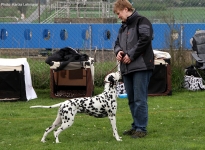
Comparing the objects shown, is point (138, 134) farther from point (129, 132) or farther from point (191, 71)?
point (191, 71)


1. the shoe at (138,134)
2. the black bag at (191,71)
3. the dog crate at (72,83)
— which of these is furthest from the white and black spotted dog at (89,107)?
the black bag at (191,71)

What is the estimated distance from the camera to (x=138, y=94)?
7.49m

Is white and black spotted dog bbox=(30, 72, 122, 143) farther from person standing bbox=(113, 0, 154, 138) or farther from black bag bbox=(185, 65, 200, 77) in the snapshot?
black bag bbox=(185, 65, 200, 77)

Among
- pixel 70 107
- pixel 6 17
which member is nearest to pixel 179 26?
pixel 70 107

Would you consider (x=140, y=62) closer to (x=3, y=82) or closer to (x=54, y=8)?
(x=3, y=82)

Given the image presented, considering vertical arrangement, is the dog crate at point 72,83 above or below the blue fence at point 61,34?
below

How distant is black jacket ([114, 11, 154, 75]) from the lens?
7340 millimetres

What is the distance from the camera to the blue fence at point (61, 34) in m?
15.4

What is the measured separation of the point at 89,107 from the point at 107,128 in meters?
1.07

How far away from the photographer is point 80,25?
16.3m

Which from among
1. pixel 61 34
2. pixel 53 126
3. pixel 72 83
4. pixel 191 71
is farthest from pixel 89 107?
pixel 61 34

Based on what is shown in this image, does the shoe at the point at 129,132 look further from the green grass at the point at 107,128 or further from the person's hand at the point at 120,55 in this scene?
the person's hand at the point at 120,55

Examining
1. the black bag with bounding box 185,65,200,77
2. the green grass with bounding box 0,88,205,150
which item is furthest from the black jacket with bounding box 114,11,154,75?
the black bag with bounding box 185,65,200,77

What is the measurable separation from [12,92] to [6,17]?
8.10 meters
